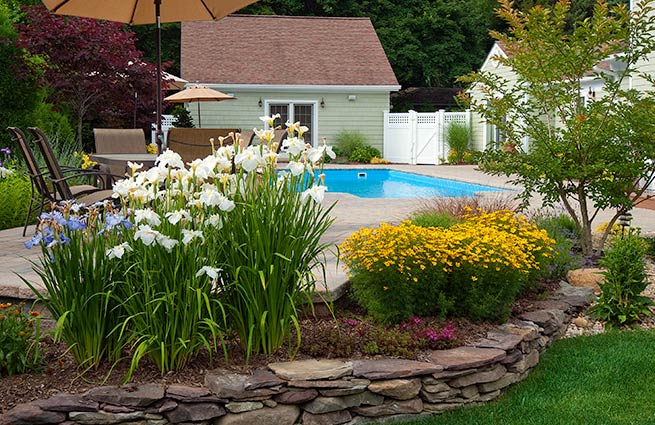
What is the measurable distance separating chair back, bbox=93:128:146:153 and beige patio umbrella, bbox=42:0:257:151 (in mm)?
4486

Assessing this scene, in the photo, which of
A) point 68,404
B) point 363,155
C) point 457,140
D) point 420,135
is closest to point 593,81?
point 457,140

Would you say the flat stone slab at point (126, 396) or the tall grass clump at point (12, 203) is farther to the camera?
the tall grass clump at point (12, 203)

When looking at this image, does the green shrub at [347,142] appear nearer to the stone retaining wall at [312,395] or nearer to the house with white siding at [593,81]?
the house with white siding at [593,81]

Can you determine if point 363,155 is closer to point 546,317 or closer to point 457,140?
point 457,140

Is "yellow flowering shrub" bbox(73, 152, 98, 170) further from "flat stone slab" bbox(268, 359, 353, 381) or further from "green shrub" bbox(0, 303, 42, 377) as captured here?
"flat stone slab" bbox(268, 359, 353, 381)

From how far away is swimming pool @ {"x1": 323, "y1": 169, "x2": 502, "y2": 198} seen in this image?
49.1 ft

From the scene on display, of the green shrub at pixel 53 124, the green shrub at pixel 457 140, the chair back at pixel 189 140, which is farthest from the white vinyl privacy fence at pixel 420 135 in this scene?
the chair back at pixel 189 140

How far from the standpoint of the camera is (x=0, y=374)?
3768 mm

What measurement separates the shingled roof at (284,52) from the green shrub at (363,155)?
1931mm

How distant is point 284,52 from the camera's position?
24.4 meters

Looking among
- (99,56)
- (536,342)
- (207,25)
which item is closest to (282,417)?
(536,342)

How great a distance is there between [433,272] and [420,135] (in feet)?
61.7

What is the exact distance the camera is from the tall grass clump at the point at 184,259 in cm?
369

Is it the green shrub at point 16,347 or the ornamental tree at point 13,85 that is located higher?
the ornamental tree at point 13,85
